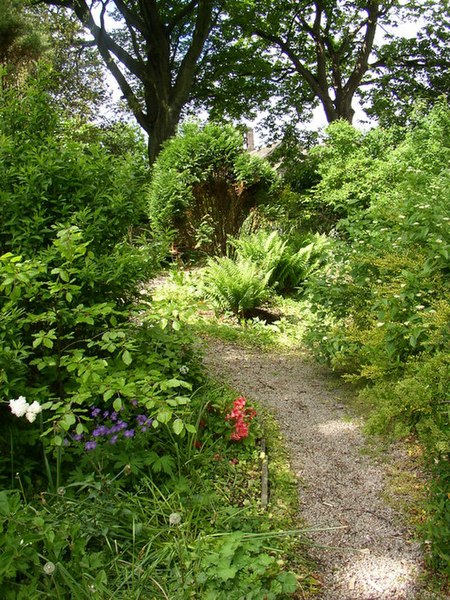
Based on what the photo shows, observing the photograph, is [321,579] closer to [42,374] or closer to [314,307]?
[42,374]

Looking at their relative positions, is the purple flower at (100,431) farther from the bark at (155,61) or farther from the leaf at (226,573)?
the bark at (155,61)

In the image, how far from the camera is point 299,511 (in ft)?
9.07

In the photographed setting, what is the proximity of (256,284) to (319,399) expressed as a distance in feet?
8.44

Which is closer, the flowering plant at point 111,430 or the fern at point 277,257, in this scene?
the flowering plant at point 111,430

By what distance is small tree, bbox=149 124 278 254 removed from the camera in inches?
337

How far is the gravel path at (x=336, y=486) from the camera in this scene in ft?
7.54

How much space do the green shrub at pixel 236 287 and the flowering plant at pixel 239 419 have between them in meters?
3.16

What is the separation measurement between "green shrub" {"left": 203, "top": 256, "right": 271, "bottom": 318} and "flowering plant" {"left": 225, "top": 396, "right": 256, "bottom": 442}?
125 inches

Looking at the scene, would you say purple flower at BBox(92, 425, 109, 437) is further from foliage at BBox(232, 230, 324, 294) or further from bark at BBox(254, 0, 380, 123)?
bark at BBox(254, 0, 380, 123)

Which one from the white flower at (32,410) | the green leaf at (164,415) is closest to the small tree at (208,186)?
the green leaf at (164,415)

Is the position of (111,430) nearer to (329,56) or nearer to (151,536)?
(151,536)

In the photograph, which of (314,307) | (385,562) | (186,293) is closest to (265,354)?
(314,307)

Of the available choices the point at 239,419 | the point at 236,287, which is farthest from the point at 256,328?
the point at 239,419

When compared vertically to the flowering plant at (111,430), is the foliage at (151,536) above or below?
below
